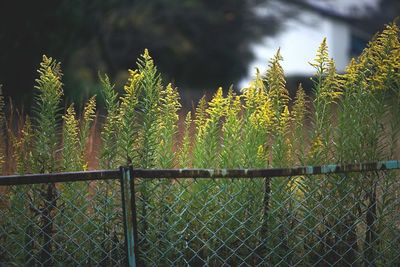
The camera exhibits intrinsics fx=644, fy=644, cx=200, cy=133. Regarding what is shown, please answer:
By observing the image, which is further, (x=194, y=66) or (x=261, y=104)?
(x=194, y=66)

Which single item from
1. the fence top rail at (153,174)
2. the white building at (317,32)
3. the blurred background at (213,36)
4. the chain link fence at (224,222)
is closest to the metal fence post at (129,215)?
the fence top rail at (153,174)

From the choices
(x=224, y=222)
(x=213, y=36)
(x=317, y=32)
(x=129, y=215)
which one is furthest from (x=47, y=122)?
(x=317, y=32)

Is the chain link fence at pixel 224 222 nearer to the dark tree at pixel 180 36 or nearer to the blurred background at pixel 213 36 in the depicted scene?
the blurred background at pixel 213 36

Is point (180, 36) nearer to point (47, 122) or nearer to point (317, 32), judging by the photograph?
point (317, 32)

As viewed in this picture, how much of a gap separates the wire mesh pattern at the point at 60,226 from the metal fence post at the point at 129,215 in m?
0.34

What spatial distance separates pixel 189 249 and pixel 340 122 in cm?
105

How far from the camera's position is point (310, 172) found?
295cm

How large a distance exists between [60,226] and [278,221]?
1.12 m

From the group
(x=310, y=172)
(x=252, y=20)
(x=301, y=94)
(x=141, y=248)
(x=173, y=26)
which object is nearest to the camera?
(x=310, y=172)

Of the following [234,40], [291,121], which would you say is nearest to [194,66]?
[234,40]

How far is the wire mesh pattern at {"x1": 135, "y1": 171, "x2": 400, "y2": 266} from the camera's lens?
10.8ft

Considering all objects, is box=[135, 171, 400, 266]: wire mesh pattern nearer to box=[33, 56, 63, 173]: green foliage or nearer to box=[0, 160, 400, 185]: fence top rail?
box=[0, 160, 400, 185]: fence top rail

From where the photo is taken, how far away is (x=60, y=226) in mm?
3314

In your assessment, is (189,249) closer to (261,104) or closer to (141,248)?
(141,248)
